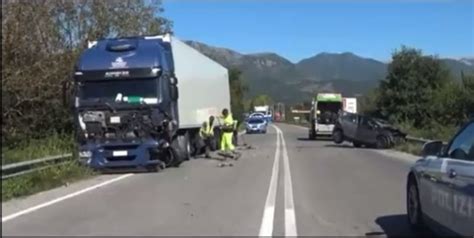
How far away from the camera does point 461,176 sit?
7891 millimetres

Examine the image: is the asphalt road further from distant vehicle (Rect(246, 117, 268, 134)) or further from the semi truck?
distant vehicle (Rect(246, 117, 268, 134))

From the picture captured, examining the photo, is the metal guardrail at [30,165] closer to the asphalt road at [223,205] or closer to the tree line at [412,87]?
the asphalt road at [223,205]

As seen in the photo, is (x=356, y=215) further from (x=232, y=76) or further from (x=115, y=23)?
(x=232, y=76)

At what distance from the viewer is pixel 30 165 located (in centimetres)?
1770

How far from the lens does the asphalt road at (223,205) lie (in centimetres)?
1062

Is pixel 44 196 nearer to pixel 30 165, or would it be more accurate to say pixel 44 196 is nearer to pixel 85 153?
pixel 30 165

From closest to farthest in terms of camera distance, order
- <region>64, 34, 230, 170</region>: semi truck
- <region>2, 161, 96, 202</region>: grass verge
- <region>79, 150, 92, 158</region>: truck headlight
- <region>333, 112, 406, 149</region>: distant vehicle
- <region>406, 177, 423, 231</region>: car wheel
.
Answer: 1. <region>406, 177, 423, 231</region>: car wheel
2. <region>2, 161, 96, 202</region>: grass verge
3. <region>79, 150, 92, 158</region>: truck headlight
4. <region>64, 34, 230, 170</region>: semi truck
5. <region>333, 112, 406, 149</region>: distant vehicle

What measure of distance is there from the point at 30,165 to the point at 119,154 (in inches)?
162

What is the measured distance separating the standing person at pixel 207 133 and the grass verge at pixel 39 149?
5.00 meters

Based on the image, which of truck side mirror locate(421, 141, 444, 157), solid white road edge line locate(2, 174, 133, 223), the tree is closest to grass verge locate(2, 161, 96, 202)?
solid white road edge line locate(2, 174, 133, 223)

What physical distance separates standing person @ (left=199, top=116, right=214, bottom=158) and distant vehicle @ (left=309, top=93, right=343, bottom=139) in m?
15.6

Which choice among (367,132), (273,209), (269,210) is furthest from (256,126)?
(269,210)

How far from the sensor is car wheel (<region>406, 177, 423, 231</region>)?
32.5 ft

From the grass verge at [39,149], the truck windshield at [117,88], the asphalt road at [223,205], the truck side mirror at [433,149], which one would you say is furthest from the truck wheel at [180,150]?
the truck side mirror at [433,149]
